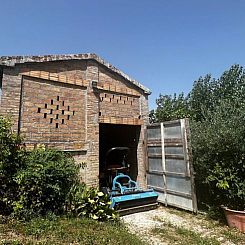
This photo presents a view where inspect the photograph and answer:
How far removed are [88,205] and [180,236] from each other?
239cm

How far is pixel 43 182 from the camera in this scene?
477cm

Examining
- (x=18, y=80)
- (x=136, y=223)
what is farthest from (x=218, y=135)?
(x=18, y=80)

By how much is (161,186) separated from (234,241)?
3.06 m

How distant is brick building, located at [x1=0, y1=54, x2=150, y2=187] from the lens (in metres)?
5.84

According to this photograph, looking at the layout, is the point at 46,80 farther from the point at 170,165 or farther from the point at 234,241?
the point at 234,241

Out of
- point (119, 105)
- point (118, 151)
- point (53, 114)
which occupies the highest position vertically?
point (119, 105)

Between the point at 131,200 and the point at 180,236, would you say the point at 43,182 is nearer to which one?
the point at 131,200

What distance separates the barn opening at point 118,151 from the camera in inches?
319

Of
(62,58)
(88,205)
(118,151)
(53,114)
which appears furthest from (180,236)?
(62,58)

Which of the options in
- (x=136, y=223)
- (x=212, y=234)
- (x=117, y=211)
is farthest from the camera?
(x=117, y=211)

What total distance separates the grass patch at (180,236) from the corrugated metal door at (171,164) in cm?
136

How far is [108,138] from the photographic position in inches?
424

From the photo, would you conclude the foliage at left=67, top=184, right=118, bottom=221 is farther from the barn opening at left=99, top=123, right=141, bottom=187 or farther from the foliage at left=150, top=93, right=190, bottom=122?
the foliage at left=150, top=93, right=190, bottom=122

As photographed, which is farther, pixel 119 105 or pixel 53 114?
pixel 119 105
